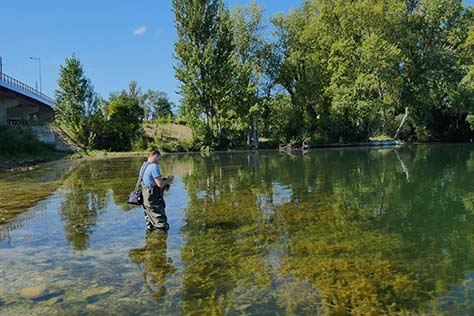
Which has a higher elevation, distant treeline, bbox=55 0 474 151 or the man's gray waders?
distant treeline, bbox=55 0 474 151

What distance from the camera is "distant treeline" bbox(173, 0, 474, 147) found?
135 ft

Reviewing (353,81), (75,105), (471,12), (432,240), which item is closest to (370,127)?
(353,81)

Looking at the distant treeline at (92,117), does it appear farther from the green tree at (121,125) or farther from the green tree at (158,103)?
the green tree at (158,103)

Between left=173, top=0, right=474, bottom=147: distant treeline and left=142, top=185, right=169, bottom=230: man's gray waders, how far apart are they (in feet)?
108

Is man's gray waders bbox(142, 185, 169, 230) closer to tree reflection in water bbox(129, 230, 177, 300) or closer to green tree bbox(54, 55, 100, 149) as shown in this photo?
tree reflection in water bbox(129, 230, 177, 300)

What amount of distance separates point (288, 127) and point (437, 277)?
40.6 metres

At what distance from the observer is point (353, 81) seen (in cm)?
4416

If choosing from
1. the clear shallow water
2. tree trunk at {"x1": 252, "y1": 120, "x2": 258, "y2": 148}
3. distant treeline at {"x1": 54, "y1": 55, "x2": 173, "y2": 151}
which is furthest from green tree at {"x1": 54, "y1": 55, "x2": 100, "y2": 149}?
the clear shallow water

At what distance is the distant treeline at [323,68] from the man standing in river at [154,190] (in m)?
32.7

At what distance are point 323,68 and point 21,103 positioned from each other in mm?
35930

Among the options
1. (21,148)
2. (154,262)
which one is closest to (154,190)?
(154,262)

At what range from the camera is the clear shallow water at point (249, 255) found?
205 inches

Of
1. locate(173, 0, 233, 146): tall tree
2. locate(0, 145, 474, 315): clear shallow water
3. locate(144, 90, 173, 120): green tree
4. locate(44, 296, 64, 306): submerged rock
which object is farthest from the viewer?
locate(144, 90, 173, 120): green tree

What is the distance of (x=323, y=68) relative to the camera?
4581 centimetres
